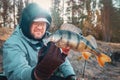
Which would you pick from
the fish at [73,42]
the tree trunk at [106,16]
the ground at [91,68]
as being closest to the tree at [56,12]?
the tree trunk at [106,16]

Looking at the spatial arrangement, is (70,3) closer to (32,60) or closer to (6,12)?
(6,12)

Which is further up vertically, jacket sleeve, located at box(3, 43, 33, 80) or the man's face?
the man's face

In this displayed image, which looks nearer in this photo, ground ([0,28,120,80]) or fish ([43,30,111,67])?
fish ([43,30,111,67])

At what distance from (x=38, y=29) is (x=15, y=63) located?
1.94ft

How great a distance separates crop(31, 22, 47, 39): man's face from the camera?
144 inches

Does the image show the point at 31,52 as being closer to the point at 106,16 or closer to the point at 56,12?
the point at 106,16

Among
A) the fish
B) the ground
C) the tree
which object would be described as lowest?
the ground

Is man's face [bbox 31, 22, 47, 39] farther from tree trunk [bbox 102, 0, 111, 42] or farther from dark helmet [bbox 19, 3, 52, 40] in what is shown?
tree trunk [bbox 102, 0, 111, 42]

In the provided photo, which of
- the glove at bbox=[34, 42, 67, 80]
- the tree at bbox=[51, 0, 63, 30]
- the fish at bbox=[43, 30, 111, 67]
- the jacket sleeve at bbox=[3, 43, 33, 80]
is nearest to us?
the glove at bbox=[34, 42, 67, 80]

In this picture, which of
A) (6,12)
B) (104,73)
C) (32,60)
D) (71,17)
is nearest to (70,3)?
(71,17)

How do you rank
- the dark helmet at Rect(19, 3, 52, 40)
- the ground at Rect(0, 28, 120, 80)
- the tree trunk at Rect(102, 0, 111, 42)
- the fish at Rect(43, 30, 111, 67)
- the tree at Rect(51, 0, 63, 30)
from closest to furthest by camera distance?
the fish at Rect(43, 30, 111, 67) < the dark helmet at Rect(19, 3, 52, 40) < the ground at Rect(0, 28, 120, 80) < the tree trunk at Rect(102, 0, 111, 42) < the tree at Rect(51, 0, 63, 30)

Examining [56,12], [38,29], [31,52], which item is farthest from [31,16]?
[56,12]

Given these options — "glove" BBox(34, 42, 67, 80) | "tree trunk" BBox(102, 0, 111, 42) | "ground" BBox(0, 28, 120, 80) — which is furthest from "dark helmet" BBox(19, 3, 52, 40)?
"tree trunk" BBox(102, 0, 111, 42)

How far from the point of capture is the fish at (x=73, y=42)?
2.79 m
